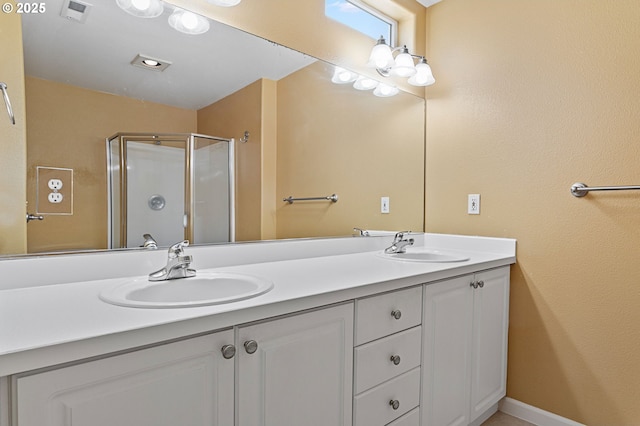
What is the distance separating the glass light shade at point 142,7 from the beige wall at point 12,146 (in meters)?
0.30

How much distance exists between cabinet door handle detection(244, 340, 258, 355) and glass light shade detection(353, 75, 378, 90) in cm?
152

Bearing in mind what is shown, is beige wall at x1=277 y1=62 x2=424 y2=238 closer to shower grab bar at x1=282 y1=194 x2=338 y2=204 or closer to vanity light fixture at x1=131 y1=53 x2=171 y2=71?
shower grab bar at x1=282 y1=194 x2=338 y2=204

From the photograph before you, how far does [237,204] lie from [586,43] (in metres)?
1.69

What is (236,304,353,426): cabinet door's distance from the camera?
0.86m


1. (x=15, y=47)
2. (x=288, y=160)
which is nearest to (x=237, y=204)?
(x=288, y=160)

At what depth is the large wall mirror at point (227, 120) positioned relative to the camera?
1.10 metres

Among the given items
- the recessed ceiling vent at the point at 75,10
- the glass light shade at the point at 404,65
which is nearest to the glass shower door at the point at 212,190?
the recessed ceiling vent at the point at 75,10

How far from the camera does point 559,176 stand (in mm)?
1678

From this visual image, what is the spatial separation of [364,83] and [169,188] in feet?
4.02

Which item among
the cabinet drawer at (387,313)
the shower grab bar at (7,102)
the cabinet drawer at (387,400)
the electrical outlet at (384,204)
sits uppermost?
the shower grab bar at (7,102)

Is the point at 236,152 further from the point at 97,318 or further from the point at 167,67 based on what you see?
the point at 97,318

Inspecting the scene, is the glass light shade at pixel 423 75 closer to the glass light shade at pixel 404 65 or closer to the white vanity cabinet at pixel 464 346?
the glass light shade at pixel 404 65

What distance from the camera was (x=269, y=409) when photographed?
0.90 metres

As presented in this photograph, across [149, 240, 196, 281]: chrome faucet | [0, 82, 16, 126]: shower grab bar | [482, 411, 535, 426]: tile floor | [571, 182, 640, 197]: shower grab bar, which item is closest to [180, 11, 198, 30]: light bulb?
[0, 82, 16, 126]: shower grab bar
